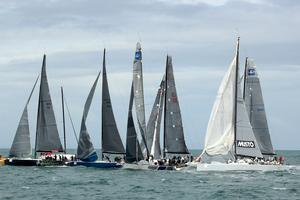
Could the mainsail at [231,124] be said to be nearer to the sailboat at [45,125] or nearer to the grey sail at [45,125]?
the sailboat at [45,125]

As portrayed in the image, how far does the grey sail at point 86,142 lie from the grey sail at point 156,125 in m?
6.28

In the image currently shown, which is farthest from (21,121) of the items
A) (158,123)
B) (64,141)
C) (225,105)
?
(225,105)

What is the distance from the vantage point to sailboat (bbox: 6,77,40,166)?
90.6 m

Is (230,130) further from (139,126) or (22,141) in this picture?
(22,141)

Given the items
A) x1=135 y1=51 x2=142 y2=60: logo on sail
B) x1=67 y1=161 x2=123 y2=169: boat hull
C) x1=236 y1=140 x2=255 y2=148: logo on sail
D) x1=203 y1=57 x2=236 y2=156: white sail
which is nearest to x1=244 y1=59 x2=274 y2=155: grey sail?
x1=203 y1=57 x2=236 y2=156: white sail

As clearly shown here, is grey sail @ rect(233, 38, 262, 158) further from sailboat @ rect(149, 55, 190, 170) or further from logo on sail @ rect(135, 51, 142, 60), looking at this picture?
logo on sail @ rect(135, 51, 142, 60)

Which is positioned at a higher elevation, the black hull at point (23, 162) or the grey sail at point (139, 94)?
the grey sail at point (139, 94)

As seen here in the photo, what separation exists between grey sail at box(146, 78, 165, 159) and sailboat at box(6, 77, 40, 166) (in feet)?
44.9

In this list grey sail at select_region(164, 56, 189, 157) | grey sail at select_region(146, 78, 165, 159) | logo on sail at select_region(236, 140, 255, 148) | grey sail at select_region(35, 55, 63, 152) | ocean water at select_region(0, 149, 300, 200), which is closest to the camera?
ocean water at select_region(0, 149, 300, 200)

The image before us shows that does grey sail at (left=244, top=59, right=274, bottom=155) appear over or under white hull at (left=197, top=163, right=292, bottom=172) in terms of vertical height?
over

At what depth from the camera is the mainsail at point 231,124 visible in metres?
77.9

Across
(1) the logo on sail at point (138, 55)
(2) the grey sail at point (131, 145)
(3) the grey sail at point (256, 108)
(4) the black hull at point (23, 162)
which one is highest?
(1) the logo on sail at point (138, 55)

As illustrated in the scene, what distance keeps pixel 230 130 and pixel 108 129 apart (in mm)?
13825

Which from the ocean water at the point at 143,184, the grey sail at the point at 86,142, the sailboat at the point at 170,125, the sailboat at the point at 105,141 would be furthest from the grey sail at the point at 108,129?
the sailboat at the point at 170,125
